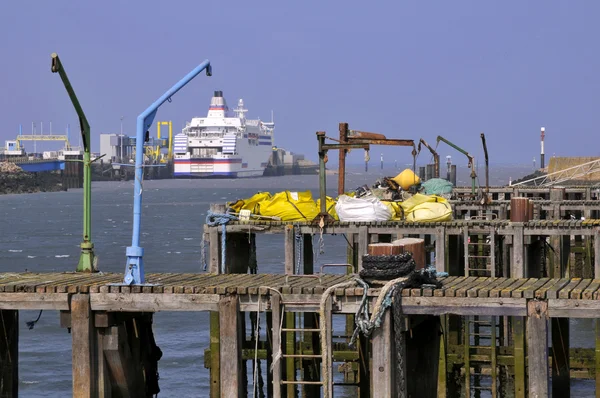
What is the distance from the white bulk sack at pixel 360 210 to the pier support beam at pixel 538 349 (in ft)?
34.0

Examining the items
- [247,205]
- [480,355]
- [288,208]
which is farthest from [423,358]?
[247,205]

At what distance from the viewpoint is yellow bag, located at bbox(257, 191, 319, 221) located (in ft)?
81.5

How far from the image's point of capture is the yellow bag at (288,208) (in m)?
24.8

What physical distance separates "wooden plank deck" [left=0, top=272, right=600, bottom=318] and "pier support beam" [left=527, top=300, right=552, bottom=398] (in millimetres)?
119

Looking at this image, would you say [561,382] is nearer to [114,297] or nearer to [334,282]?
[334,282]

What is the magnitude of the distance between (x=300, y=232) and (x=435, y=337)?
746 cm

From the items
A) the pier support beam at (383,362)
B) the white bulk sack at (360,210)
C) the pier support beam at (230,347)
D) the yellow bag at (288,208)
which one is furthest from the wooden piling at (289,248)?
the pier support beam at (383,362)

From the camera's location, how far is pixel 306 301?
1473cm

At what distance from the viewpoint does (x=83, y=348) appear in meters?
15.0

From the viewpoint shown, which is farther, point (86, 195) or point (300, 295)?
point (86, 195)

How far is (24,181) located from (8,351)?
15479 cm

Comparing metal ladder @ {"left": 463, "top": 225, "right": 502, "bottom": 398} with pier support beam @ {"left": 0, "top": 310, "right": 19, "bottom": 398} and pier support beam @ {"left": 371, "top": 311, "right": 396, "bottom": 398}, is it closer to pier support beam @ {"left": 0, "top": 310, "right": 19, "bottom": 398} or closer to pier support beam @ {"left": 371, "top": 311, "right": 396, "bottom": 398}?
pier support beam @ {"left": 371, "top": 311, "right": 396, "bottom": 398}

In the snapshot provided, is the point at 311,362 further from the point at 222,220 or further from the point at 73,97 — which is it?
the point at 73,97

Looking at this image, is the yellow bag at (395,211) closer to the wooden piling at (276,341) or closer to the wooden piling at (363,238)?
the wooden piling at (363,238)
